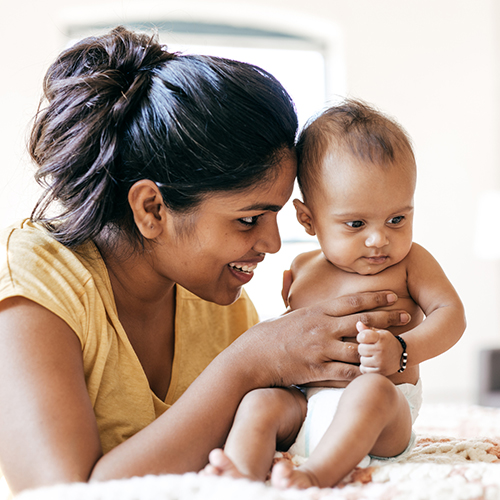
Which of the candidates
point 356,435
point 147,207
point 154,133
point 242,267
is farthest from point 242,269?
point 356,435

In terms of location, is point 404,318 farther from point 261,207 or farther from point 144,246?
point 144,246

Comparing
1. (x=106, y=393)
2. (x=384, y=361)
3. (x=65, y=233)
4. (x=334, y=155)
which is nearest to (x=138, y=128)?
(x=65, y=233)

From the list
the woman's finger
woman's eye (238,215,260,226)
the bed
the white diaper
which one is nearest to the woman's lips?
woman's eye (238,215,260,226)

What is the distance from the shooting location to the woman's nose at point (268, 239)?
1203 millimetres

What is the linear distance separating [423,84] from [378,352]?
4.27 meters

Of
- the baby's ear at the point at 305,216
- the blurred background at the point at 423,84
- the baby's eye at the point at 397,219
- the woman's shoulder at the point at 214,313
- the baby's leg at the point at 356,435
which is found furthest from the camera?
the blurred background at the point at 423,84

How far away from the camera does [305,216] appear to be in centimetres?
129

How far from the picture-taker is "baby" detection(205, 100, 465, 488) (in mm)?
901

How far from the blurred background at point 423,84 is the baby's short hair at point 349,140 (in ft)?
10.3

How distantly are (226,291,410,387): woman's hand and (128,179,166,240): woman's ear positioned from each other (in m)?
0.30

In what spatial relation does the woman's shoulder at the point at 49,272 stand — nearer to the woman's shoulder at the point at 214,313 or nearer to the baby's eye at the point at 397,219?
the woman's shoulder at the point at 214,313

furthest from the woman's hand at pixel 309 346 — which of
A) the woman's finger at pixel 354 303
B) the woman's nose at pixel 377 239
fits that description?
the woman's nose at pixel 377 239

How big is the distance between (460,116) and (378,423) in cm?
450

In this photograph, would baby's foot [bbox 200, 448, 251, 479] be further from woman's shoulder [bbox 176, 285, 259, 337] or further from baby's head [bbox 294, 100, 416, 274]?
woman's shoulder [bbox 176, 285, 259, 337]
